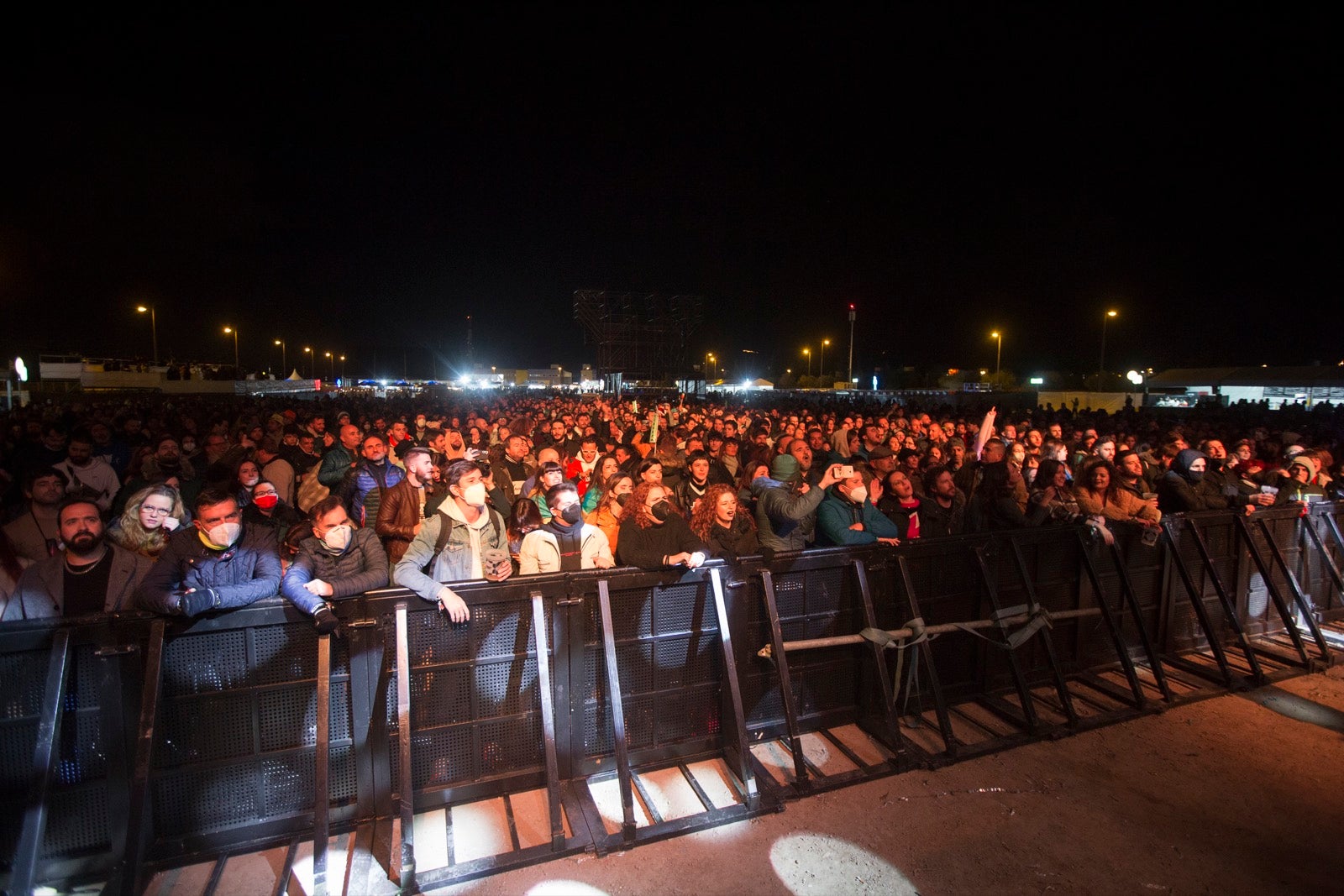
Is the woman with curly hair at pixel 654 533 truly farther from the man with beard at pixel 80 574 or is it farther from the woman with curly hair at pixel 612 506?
the man with beard at pixel 80 574

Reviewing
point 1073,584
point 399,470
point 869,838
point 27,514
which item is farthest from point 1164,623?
point 27,514

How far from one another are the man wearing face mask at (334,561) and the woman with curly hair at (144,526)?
0.92m

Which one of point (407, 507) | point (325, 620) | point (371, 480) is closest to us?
point (325, 620)

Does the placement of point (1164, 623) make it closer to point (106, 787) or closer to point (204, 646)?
point (204, 646)

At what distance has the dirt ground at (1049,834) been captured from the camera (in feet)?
10.4

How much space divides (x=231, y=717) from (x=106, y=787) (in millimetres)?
551

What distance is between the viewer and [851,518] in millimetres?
4910

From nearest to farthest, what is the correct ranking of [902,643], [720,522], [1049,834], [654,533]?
[1049,834]
[654,533]
[902,643]
[720,522]

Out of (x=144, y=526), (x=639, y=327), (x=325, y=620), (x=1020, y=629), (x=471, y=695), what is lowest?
(x=1020, y=629)

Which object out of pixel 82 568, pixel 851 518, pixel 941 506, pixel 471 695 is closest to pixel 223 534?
pixel 82 568

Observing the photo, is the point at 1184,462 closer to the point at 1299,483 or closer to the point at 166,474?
the point at 1299,483

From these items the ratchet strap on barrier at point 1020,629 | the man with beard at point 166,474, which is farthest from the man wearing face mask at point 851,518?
the man with beard at point 166,474

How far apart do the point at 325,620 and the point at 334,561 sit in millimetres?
516

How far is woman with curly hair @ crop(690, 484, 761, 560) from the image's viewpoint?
4699 mm
